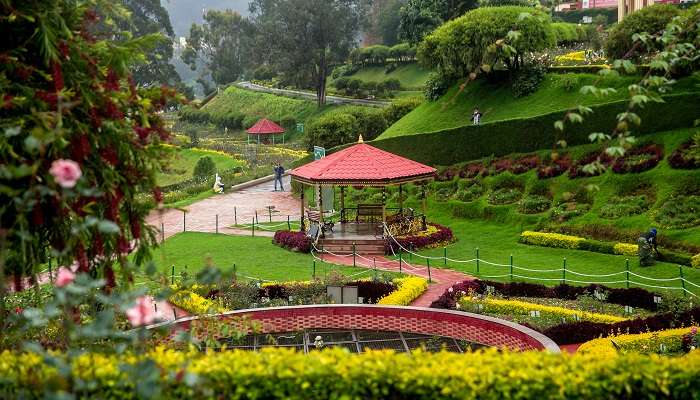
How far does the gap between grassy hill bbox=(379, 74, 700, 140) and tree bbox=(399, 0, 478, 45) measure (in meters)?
12.5

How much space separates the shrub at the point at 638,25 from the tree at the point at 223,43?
6490 centimetres

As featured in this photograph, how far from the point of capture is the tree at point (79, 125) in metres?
6.53

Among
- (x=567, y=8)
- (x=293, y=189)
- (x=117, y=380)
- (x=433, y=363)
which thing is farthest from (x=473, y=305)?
(x=567, y=8)

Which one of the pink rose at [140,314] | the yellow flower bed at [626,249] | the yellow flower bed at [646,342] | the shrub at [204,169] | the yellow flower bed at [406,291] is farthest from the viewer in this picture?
the shrub at [204,169]

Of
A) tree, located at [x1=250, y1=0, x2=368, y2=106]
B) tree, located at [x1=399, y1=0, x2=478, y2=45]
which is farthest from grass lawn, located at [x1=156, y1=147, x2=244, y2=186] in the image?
tree, located at [x1=399, y1=0, x2=478, y2=45]

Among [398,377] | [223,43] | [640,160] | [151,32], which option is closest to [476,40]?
[640,160]

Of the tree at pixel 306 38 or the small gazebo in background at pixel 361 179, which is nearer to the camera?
the small gazebo in background at pixel 361 179

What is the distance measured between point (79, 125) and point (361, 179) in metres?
17.2

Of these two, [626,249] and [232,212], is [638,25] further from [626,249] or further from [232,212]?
[232,212]

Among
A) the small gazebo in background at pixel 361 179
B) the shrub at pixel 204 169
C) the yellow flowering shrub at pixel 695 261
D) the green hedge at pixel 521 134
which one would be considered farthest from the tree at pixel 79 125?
the shrub at pixel 204 169

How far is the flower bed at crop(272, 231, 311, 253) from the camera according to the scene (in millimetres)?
23188

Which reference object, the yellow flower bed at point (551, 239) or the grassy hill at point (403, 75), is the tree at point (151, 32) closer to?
the grassy hill at point (403, 75)

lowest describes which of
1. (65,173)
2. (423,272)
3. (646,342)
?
(423,272)

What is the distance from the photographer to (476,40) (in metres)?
34.2
